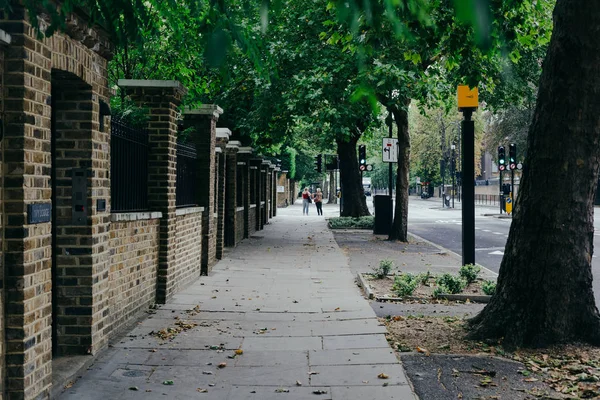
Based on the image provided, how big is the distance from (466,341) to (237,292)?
196 inches

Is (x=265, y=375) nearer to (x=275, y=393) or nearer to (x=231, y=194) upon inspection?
(x=275, y=393)

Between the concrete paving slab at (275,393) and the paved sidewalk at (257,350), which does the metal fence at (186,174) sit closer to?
the paved sidewalk at (257,350)

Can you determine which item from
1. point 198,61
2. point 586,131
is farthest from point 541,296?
point 198,61

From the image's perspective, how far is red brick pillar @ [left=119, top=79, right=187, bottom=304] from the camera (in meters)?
10.2

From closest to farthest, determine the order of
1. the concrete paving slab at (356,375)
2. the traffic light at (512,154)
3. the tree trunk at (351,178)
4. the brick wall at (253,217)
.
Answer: the concrete paving slab at (356,375) < the brick wall at (253,217) < the tree trunk at (351,178) < the traffic light at (512,154)

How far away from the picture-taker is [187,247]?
12148mm

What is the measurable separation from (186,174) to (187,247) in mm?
1356

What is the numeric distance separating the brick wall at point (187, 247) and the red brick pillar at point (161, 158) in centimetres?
57

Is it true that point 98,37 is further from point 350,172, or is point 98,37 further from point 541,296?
point 350,172

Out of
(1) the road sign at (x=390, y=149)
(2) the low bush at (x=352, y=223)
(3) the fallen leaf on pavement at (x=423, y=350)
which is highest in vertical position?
(1) the road sign at (x=390, y=149)

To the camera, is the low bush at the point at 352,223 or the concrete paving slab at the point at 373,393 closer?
the concrete paving slab at the point at 373,393

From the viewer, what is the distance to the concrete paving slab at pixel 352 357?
263 inches

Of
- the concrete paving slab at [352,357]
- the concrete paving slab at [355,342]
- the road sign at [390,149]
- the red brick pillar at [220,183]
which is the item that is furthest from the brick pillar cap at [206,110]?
the road sign at [390,149]

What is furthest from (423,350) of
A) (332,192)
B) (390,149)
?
(332,192)
